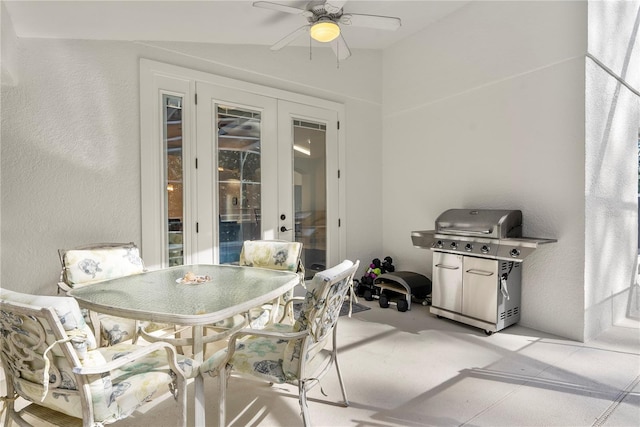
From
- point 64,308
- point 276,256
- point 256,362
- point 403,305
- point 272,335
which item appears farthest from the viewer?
point 403,305

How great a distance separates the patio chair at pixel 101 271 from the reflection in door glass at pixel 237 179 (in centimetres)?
120

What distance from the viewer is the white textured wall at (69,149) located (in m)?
2.72

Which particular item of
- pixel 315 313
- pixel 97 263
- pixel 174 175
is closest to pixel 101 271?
pixel 97 263

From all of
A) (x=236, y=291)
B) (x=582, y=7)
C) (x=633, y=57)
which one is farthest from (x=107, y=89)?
(x=633, y=57)

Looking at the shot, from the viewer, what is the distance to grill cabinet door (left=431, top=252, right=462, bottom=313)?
3.56 m

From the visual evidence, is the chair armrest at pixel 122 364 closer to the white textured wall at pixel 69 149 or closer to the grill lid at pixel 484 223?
the white textured wall at pixel 69 149

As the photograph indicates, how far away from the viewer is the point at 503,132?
3.68m

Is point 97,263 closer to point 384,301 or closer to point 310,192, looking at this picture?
point 310,192

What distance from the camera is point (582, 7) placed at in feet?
9.99

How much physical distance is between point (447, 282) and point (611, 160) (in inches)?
76.4

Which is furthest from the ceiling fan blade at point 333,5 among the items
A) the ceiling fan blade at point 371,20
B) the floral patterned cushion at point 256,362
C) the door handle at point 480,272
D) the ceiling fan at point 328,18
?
the door handle at point 480,272

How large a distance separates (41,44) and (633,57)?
5.59m

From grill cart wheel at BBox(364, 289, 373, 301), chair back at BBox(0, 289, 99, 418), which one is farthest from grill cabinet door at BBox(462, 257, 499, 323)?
chair back at BBox(0, 289, 99, 418)

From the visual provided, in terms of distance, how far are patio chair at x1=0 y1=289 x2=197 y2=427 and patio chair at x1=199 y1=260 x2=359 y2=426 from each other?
33 centimetres
